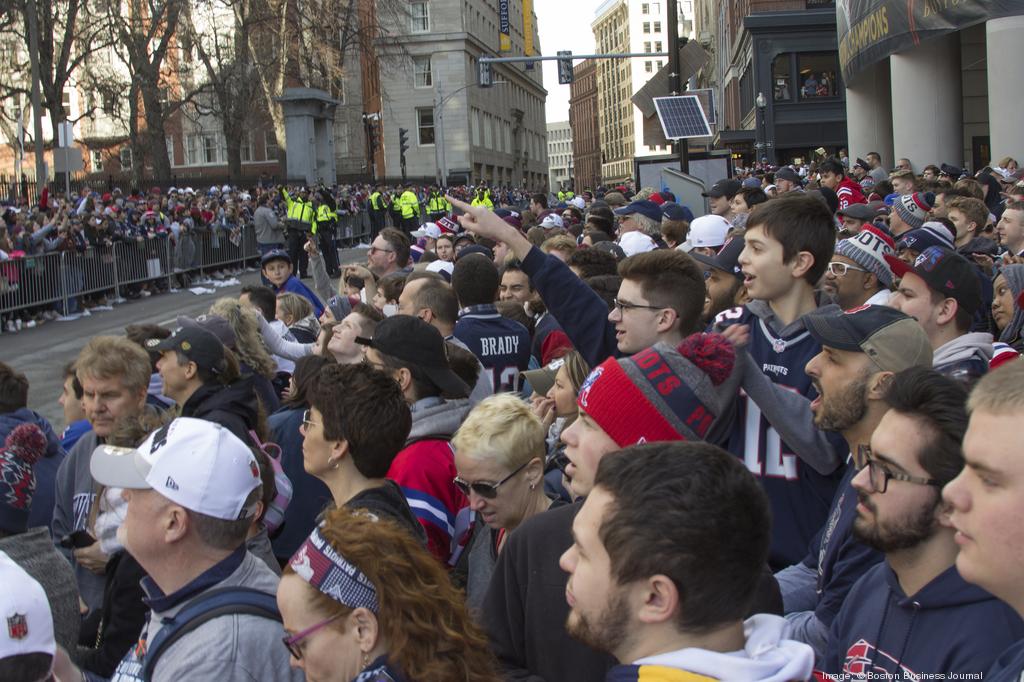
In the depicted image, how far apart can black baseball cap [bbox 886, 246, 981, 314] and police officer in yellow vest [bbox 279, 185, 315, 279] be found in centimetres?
1883

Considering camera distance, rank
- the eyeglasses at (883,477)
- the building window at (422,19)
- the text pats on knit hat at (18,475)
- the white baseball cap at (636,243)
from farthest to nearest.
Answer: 1. the building window at (422,19)
2. the white baseball cap at (636,243)
3. the text pats on knit hat at (18,475)
4. the eyeglasses at (883,477)

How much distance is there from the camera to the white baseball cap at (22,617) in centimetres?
262

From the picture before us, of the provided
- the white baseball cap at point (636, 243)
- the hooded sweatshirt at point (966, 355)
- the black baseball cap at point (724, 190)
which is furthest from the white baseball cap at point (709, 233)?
the black baseball cap at point (724, 190)

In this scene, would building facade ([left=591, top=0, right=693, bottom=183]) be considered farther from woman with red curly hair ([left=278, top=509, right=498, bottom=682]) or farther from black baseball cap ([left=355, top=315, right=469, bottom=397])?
woman with red curly hair ([left=278, top=509, right=498, bottom=682])

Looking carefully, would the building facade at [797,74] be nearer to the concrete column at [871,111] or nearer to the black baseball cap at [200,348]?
the concrete column at [871,111]

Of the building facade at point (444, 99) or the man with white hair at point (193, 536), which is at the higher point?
the building facade at point (444, 99)

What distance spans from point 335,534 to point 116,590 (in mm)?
1426

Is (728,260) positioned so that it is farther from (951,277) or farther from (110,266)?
(110,266)

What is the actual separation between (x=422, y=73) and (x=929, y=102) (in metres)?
64.8

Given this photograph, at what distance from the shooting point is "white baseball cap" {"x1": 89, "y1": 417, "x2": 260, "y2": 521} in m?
3.34

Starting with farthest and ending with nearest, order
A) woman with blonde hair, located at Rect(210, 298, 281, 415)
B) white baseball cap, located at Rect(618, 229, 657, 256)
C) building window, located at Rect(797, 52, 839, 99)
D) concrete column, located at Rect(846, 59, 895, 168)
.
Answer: building window, located at Rect(797, 52, 839, 99) → concrete column, located at Rect(846, 59, 895, 168) → white baseball cap, located at Rect(618, 229, 657, 256) → woman with blonde hair, located at Rect(210, 298, 281, 415)

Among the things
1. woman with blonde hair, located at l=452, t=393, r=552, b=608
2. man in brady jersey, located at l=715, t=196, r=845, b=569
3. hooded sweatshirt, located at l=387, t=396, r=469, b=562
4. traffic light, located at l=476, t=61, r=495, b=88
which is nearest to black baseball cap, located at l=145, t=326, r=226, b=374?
hooded sweatshirt, located at l=387, t=396, r=469, b=562

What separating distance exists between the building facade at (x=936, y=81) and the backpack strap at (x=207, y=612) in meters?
18.4

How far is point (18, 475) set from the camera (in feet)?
17.4
